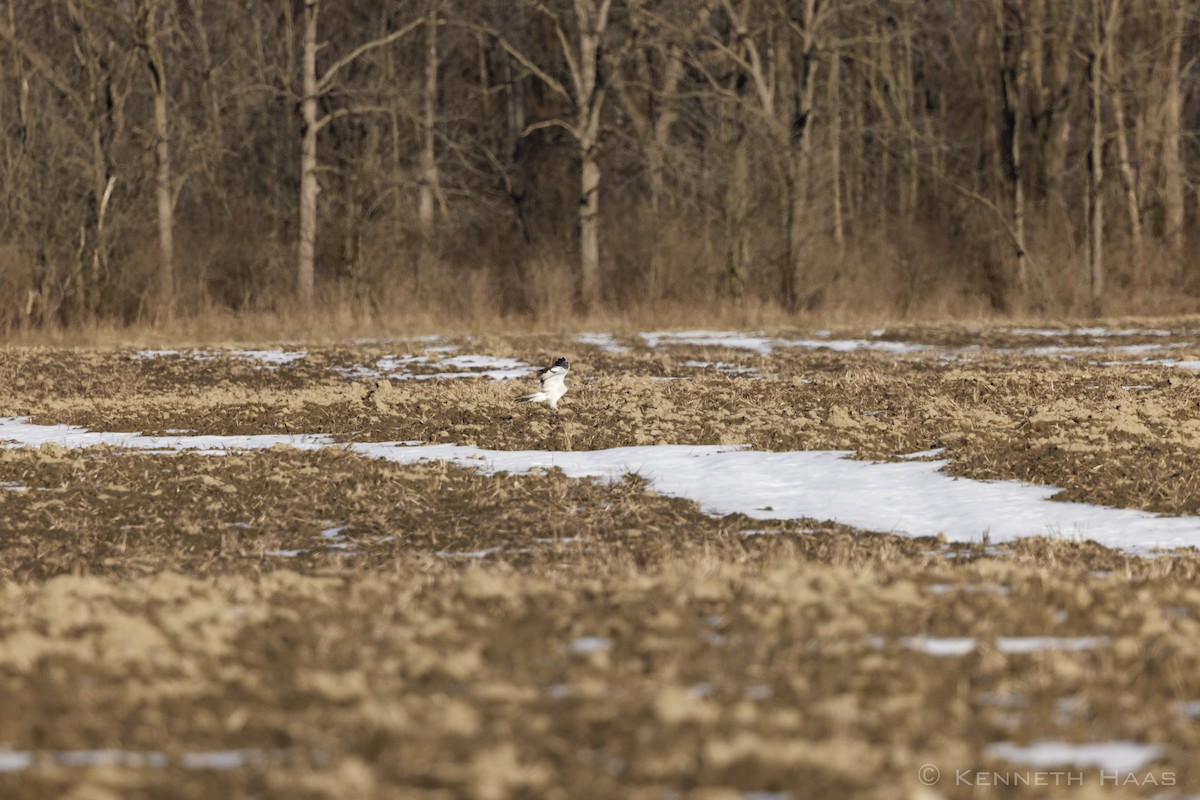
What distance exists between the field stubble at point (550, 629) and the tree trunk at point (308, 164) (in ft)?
60.0

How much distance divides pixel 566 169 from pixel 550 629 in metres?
36.3

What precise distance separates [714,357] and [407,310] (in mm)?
9510

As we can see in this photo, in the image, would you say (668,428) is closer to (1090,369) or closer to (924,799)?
(1090,369)

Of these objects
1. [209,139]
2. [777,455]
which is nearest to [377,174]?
[209,139]

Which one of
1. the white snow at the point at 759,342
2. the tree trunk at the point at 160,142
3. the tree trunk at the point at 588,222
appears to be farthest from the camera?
the tree trunk at the point at 588,222

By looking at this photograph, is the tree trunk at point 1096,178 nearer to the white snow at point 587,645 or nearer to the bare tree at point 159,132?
the bare tree at point 159,132

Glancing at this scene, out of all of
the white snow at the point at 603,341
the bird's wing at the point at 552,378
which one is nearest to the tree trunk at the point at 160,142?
the white snow at the point at 603,341

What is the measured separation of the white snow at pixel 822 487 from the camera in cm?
924

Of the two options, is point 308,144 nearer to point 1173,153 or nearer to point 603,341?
point 603,341

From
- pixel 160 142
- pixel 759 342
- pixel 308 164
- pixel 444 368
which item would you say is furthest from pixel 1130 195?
pixel 160 142

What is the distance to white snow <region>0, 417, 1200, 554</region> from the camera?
9.24 meters

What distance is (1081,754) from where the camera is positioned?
429 cm

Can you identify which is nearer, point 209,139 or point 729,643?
point 729,643

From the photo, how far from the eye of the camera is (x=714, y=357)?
2120cm
